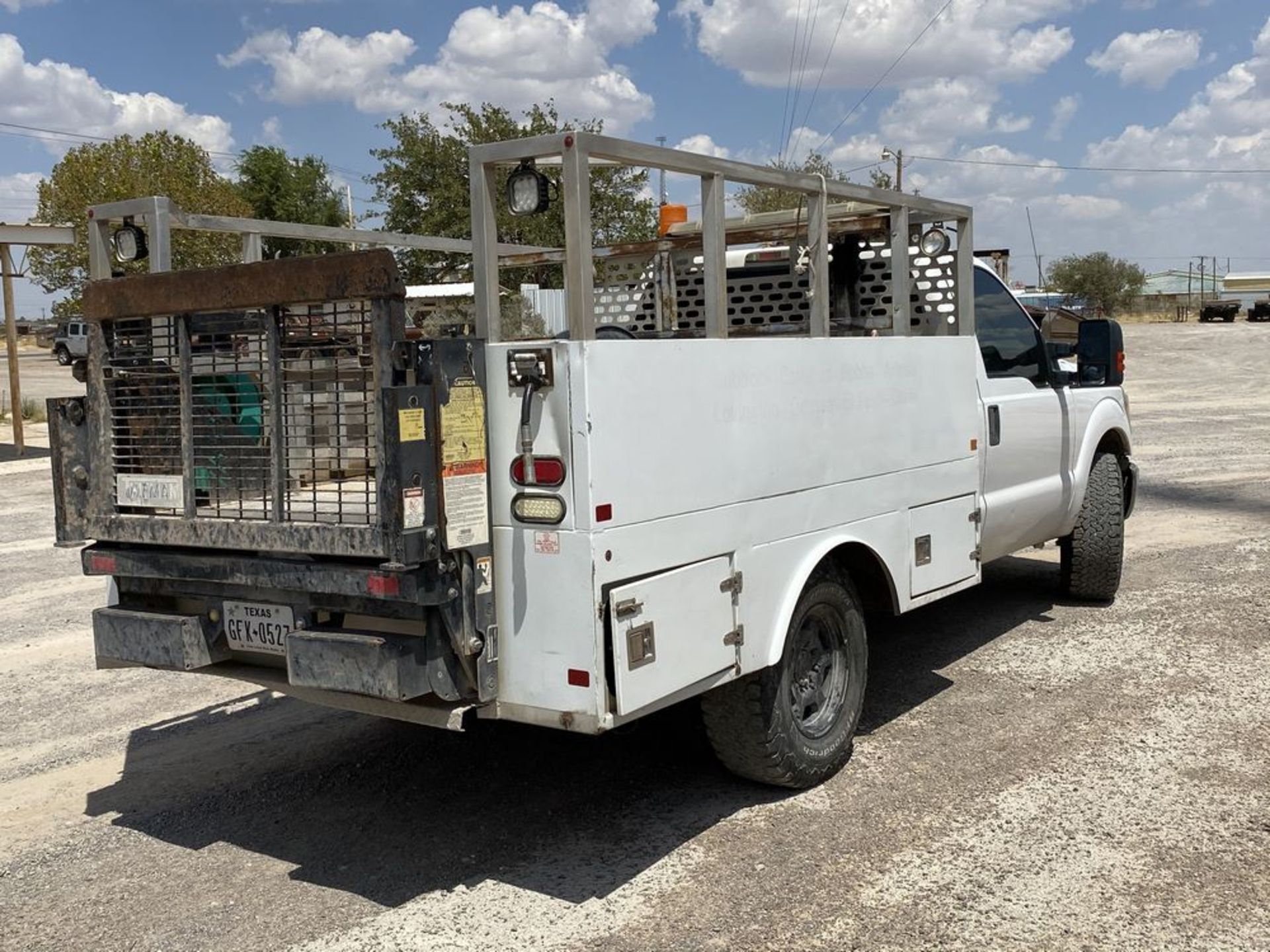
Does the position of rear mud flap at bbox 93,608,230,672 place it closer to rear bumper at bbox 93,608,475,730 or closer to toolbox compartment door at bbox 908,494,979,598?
rear bumper at bbox 93,608,475,730

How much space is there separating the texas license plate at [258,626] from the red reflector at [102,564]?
0.50 m

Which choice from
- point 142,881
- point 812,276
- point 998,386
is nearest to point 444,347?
point 812,276

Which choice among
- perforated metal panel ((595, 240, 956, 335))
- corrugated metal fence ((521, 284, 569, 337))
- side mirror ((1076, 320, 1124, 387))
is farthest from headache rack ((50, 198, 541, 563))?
side mirror ((1076, 320, 1124, 387))

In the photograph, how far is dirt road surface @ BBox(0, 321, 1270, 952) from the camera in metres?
3.73

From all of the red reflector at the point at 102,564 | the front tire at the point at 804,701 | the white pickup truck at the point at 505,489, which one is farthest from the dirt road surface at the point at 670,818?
the red reflector at the point at 102,564

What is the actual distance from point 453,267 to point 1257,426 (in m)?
15.4

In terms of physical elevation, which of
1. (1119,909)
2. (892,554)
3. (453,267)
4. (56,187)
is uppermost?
(56,187)

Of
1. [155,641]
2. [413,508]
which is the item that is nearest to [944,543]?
[413,508]

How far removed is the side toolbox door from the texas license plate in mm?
1169

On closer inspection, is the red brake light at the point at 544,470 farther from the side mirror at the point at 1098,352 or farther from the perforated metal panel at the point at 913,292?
the side mirror at the point at 1098,352

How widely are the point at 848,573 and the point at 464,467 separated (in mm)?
2077

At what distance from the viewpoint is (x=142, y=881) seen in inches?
163

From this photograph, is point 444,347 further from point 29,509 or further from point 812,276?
point 29,509

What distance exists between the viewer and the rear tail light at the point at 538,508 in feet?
12.0
